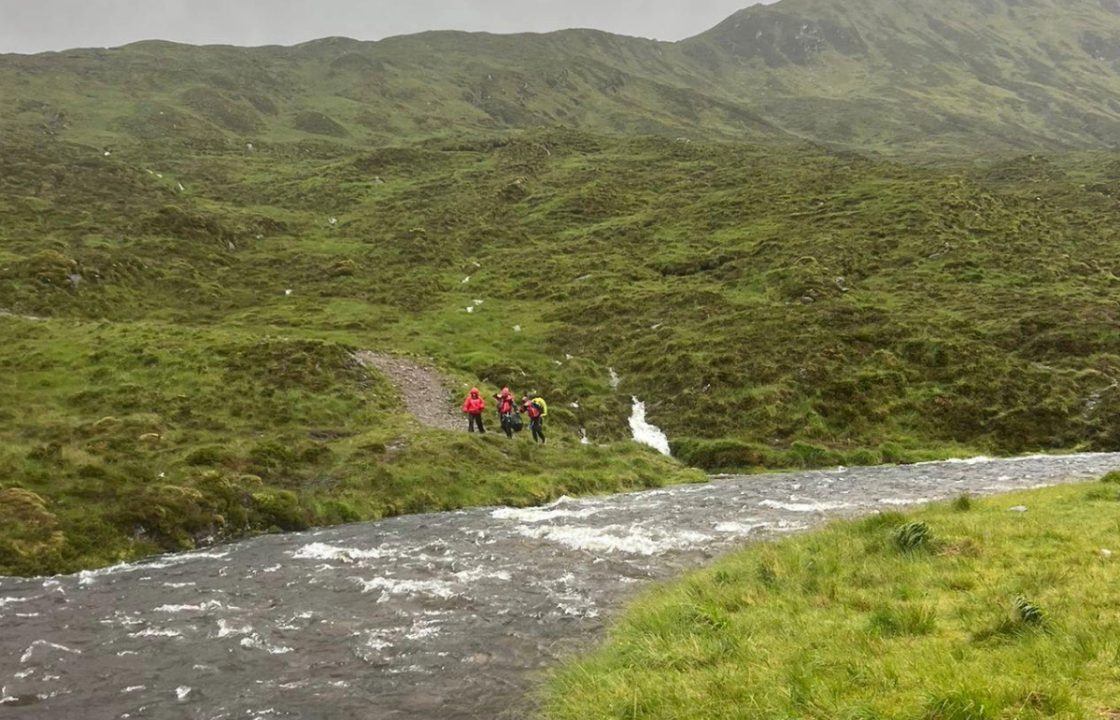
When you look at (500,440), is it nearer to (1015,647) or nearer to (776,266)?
(1015,647)

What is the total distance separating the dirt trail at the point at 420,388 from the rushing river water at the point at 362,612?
13164 mm

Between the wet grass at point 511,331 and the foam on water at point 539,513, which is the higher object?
the wet grass at point 511,331

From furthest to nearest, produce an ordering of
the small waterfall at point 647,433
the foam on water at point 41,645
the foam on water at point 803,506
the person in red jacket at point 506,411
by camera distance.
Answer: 1. the small waterfall at point 647,433
2. the person in red jacket at point 506,411
3. the foam on water at point 803,506
4. the foam on water at point 41,645

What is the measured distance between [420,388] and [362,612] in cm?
2949

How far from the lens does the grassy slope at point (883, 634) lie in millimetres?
8516

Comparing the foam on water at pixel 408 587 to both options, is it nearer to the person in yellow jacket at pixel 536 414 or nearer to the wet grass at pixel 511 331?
the wet grass at pixel 511 331

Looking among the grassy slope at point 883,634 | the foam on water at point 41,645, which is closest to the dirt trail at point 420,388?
the foam on water at point 41,645

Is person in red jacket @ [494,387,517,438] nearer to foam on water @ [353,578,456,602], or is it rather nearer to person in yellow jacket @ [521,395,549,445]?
person in yellow jacket @ [521,395,549,445]

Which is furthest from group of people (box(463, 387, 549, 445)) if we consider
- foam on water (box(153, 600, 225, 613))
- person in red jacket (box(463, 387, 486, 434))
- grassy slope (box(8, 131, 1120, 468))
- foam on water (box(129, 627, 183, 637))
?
foam on water (box(129, 627, 183, 637))

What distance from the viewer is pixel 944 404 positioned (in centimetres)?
4538

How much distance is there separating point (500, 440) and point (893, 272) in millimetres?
50959

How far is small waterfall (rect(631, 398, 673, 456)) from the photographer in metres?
43.5

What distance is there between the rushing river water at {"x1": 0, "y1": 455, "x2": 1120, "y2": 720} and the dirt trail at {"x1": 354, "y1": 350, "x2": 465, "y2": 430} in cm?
1316

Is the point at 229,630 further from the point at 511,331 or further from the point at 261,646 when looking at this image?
the point at 511,331
